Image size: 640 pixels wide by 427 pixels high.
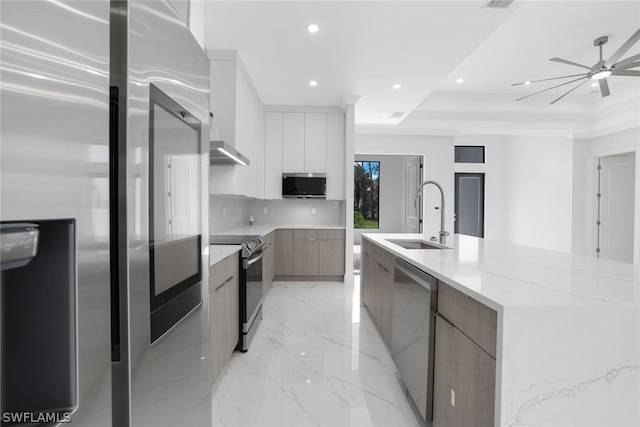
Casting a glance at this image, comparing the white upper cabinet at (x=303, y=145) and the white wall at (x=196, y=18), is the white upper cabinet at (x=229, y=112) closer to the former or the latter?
the white upper cabinet at (x=303, y=145)

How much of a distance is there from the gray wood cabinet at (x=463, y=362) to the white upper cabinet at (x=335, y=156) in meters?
3.84

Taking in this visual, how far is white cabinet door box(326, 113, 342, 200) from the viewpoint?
5223mm

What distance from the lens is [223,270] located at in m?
2.04

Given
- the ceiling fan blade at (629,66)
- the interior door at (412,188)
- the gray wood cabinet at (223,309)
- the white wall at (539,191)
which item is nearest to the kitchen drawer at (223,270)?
the gray wood cabinet at (223,309)

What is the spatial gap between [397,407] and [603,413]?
1111 millimetres

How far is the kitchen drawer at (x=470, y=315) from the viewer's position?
3.48 ft

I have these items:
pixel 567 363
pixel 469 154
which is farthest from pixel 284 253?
pixel 469 154

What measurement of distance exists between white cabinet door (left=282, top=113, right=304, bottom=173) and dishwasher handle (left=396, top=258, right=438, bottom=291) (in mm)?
3398

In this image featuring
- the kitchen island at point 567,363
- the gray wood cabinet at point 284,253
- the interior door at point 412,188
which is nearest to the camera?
the kitchen island at point 567,363

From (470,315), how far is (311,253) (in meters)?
3.81

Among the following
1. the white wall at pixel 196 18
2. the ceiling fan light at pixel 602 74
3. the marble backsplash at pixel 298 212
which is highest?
the ceiling fan light at pixel 602 74

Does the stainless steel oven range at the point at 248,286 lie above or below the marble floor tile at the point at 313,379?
above

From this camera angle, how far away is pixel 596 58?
4.23m

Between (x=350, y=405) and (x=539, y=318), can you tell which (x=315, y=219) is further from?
(x=539, y=318)
